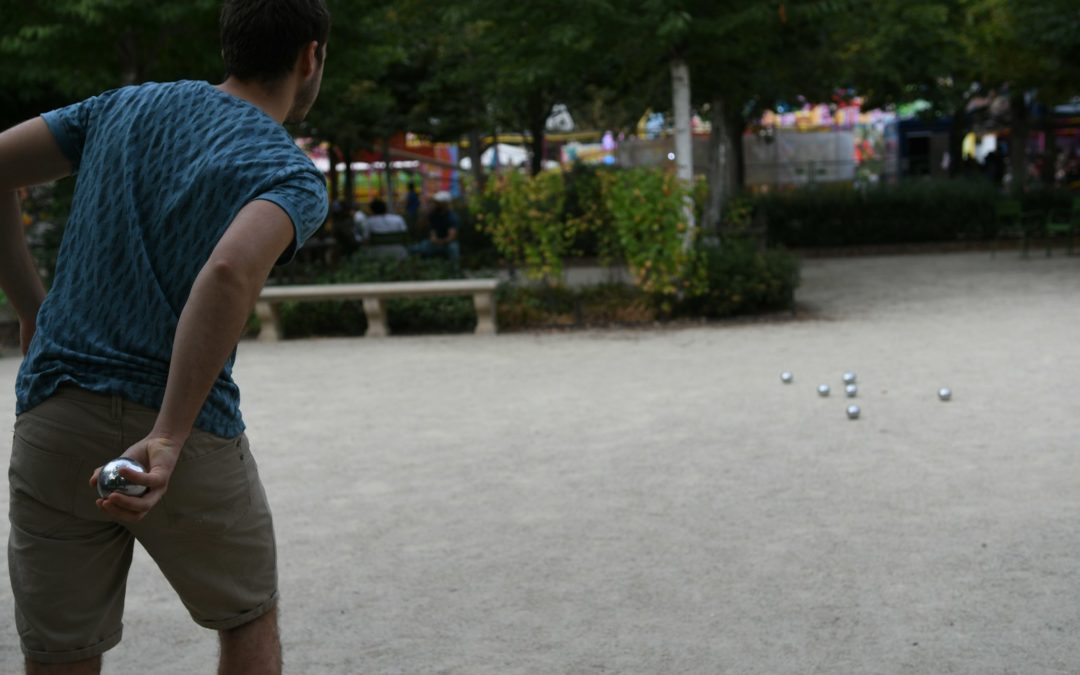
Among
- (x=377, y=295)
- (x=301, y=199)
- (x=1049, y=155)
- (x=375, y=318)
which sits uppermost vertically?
(x=301, y=199)

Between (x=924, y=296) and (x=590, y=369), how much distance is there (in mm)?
6656

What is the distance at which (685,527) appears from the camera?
19.4 ft

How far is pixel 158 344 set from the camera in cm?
240

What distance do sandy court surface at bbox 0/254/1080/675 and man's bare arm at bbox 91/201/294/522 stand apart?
84.4 inches

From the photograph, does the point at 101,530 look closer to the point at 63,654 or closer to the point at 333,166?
the point at 63,654

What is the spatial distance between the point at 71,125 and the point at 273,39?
43 cm

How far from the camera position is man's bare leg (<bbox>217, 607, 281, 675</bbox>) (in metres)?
2.54

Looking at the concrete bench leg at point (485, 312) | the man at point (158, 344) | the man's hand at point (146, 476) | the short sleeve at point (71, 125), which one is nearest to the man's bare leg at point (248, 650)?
the man at point (158, 344)

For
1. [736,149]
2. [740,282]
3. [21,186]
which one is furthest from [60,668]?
[736,149]

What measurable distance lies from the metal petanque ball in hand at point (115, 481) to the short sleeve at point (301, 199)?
1.50 feet

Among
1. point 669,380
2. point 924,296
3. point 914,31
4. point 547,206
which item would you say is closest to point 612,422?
point 669,380

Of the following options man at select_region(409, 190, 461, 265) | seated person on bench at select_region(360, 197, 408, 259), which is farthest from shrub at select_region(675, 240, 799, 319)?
man at select_region(409, 190, 461, 265)

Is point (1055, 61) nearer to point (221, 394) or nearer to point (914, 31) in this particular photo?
point (914, 31)

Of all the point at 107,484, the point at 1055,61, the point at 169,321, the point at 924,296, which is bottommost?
the point at 924,296
